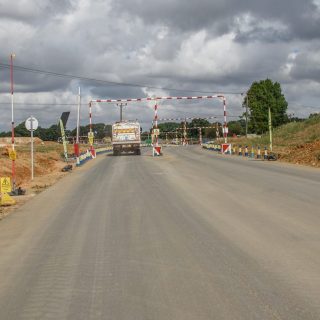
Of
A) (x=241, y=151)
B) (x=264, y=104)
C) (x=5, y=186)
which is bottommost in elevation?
(x=5, y=186)

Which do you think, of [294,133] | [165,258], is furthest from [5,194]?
[294,133]

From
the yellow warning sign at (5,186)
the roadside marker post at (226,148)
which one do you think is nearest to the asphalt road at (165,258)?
the yellow warning sign at (5,186)

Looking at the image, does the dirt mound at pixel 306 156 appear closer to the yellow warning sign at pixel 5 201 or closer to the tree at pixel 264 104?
the yellow warning sign at pixel 5 201

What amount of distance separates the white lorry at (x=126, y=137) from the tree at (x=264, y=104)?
49.4 metres

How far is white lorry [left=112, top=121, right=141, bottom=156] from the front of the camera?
48.4 m

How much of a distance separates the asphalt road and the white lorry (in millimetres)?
33710

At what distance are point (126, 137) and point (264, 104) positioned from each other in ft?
176

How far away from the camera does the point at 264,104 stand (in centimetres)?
9662

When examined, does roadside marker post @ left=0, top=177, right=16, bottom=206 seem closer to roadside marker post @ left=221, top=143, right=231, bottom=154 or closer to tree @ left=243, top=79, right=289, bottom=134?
roadside marker post @ left=221, top=143, right=231, bottom=154

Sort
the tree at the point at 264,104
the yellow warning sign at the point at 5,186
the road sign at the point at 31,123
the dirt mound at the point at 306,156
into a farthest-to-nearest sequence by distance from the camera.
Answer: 1. the tree at the point at 264,104
2. the dirt mound at the point at 306,156
3. the road sign at the point at 31,123
4. the yellow warning sign at the point at 5,186

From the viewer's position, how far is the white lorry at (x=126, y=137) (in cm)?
4838

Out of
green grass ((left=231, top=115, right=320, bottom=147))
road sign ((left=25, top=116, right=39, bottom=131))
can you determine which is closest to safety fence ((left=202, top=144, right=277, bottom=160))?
green grass ((left=231, top=115, right=320, bottom=147))

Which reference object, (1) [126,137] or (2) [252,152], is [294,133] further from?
(2) [252,152]

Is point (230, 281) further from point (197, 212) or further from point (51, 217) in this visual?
point (51, 217)
